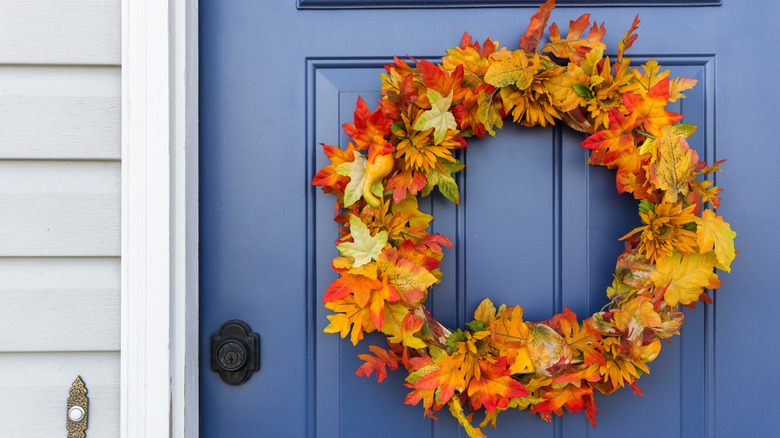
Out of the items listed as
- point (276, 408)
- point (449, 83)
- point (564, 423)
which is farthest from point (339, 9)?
point (564, 423)

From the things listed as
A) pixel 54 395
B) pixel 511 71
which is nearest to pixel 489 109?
pixel 511 71

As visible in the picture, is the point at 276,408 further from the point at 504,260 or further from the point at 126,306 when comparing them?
the point at 504,260

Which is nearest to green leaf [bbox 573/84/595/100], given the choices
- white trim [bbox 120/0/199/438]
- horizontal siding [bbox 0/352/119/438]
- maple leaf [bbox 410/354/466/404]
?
maple leaf [bbox 410/354/466/404]

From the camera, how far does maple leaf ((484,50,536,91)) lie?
746 millimetres

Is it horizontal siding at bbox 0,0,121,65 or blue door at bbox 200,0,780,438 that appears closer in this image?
horizontal siding at bbox 0,0,121,65

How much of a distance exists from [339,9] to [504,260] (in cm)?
55

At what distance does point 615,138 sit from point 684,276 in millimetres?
259

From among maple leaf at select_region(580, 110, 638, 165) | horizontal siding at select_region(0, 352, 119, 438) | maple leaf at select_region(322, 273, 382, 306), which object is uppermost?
maple leaf at select_region(580, 110, 638, 165)

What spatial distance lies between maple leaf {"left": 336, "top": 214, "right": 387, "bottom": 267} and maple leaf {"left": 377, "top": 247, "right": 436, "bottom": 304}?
0.01 meters

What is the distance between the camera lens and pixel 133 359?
27.6 inches

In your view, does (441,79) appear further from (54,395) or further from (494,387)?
(54,395)

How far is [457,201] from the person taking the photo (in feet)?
2.62

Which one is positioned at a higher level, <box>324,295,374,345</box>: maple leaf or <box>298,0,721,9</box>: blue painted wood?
<box>298,0,721,9</box>: blue painted wood

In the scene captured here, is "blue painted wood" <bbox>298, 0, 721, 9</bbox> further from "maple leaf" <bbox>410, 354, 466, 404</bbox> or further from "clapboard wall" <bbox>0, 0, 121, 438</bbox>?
"maple leaf" <bbox>410, 354, 466, 404</bbox>
